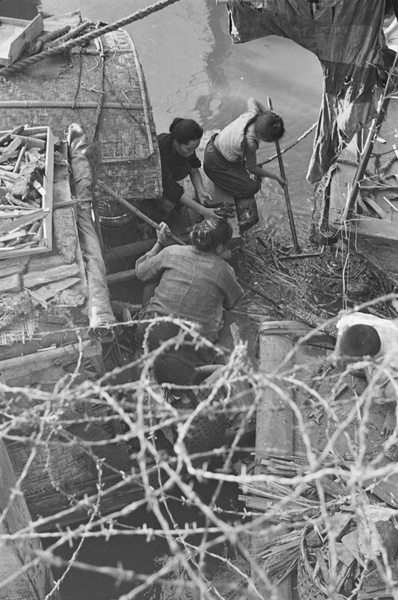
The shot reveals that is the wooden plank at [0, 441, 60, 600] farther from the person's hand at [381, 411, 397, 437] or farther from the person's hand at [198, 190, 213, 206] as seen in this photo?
the person's hand at [198, 190, 213, 206]

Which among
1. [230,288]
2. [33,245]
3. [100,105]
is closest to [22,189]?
[33,245]

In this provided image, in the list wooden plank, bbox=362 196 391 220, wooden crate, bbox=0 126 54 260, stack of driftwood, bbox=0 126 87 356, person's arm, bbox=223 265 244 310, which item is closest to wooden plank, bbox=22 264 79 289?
stack of driftwood, bbox=0 126 87 356

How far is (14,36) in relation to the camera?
5.94 metres

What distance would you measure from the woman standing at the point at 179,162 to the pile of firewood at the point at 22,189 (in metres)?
1.52

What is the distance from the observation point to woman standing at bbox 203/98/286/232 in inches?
257

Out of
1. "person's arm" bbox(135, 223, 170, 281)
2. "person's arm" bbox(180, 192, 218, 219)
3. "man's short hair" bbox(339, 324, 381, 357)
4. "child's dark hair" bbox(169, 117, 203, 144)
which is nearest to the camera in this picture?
"man's short hair" bbox(339, 324, 381, 357)

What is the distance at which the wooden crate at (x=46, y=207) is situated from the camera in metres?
4.20

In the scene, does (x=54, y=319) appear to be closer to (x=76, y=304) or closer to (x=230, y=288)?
(x=76, y=304)

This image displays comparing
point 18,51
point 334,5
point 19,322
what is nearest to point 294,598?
point 19,322

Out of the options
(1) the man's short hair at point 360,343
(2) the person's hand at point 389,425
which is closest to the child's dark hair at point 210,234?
(1) the man's short hair at point 360,343

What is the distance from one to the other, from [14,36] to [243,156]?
243cm

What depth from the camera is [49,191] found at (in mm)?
4672

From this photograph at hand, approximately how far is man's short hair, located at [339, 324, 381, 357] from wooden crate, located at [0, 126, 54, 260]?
204 cm

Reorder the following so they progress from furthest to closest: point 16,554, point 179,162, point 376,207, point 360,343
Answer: point 179,162, point 376,207, point 360,343, point 16,554
